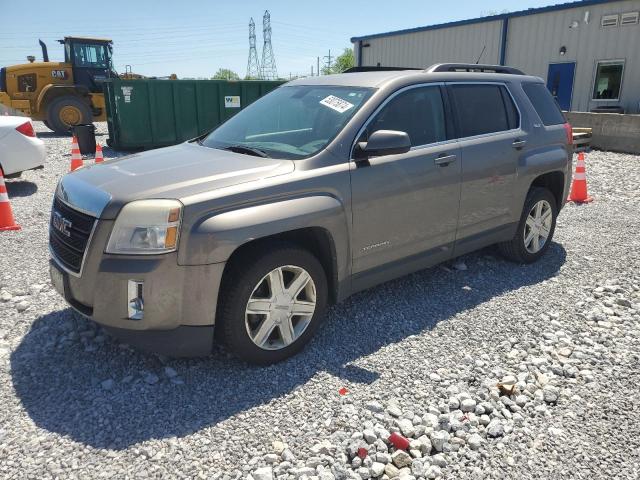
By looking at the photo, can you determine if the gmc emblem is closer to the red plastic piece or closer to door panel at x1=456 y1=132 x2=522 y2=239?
the red plastic piece

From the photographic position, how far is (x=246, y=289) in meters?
3.10

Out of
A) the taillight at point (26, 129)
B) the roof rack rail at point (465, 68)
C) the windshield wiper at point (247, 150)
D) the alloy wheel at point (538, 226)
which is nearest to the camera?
the windshield wiper at point (247, 150)

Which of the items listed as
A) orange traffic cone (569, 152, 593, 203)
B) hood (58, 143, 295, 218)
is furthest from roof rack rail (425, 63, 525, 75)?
orange traffic cone (569, 152, 593, 203)

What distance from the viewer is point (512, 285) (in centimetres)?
476

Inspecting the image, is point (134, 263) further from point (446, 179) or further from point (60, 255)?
point (446, 179)

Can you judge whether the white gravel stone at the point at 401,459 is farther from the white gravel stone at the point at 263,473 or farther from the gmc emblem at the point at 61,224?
the gmc emblem at the point at 61,224

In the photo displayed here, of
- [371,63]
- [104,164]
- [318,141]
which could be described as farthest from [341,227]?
[371,63]

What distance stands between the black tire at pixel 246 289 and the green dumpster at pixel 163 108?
36.0ft

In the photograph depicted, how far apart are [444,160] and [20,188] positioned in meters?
7.60

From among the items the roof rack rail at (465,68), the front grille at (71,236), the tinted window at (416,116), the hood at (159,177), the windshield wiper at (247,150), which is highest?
the roof rack rail at (465,68)

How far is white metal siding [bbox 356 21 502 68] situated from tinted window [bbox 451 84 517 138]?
17016mm

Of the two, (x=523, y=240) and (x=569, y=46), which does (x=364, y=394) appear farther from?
(x=569, y=46)

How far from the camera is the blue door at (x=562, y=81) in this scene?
17906 millimetres

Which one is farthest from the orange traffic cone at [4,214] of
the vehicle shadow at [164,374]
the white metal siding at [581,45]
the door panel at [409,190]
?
the white metal siding at [581,45]
